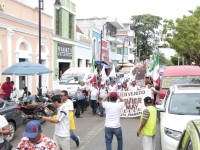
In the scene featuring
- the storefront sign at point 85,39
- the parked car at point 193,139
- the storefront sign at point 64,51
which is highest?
the storefront sign at point 85,39

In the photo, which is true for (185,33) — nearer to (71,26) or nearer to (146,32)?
(71,26)

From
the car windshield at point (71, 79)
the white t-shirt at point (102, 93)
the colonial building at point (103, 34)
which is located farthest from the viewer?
the colonial building at point (103, 34)

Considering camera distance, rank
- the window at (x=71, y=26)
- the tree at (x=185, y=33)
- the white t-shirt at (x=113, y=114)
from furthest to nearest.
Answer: the window at (x=71, y=26) → the tree at (x=185, y=33) → the white t-shirt at (x=113, y=114)

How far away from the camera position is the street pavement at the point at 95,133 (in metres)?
9.01

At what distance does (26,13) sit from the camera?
2181 cm

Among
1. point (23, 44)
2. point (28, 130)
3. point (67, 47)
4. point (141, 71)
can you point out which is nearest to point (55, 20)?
point (67, 47)

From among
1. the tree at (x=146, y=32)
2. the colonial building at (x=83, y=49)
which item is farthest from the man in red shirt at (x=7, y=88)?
the tree at (x=146, y=32)

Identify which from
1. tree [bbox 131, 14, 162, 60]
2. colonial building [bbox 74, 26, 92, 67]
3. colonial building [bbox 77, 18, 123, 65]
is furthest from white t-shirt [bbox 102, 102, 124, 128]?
tree [bbox 131, 14, 162, 60]

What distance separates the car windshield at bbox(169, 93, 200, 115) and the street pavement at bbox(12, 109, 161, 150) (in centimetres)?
148

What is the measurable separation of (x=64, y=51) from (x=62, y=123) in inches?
921

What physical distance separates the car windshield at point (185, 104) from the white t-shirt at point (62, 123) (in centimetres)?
245

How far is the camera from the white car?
6.42m

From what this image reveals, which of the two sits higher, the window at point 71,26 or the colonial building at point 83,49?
the window at point 71,26

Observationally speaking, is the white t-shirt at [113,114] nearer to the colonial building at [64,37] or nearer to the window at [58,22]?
the colonial building at [64,37]
